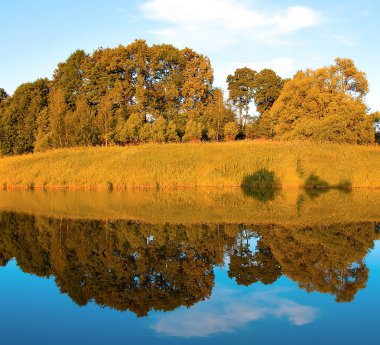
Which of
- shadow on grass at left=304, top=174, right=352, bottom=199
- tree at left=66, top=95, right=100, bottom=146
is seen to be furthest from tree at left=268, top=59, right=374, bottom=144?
tree at left=66, top=95, right=100, bottom=146

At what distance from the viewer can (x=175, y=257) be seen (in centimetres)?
848

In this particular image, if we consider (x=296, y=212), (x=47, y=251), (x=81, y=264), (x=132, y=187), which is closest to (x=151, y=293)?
(x=81, y=264)

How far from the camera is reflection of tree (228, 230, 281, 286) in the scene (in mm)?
7281

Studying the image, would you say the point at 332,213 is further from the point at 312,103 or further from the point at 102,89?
the point at 102,89

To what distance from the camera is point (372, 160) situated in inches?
1025

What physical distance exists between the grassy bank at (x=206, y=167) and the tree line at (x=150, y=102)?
36.4ft

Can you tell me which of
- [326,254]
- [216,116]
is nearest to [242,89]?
[216,116]

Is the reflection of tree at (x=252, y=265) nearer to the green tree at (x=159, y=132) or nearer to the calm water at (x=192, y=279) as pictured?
the calm water at (x=192, y=279)

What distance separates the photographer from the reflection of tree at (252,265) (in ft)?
23.9

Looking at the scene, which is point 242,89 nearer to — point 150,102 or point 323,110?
point 150,102

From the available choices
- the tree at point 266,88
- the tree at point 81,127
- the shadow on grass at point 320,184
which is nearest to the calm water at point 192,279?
the shadow on grass at point 320,184

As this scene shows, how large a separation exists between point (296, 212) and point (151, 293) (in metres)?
8.71

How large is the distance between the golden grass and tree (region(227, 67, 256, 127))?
47.4 meters

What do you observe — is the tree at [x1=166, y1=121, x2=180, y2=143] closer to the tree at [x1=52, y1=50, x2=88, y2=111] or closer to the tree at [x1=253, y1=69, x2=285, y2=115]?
the tree at [x1=52, y1=50, x2=88, y2=111]
